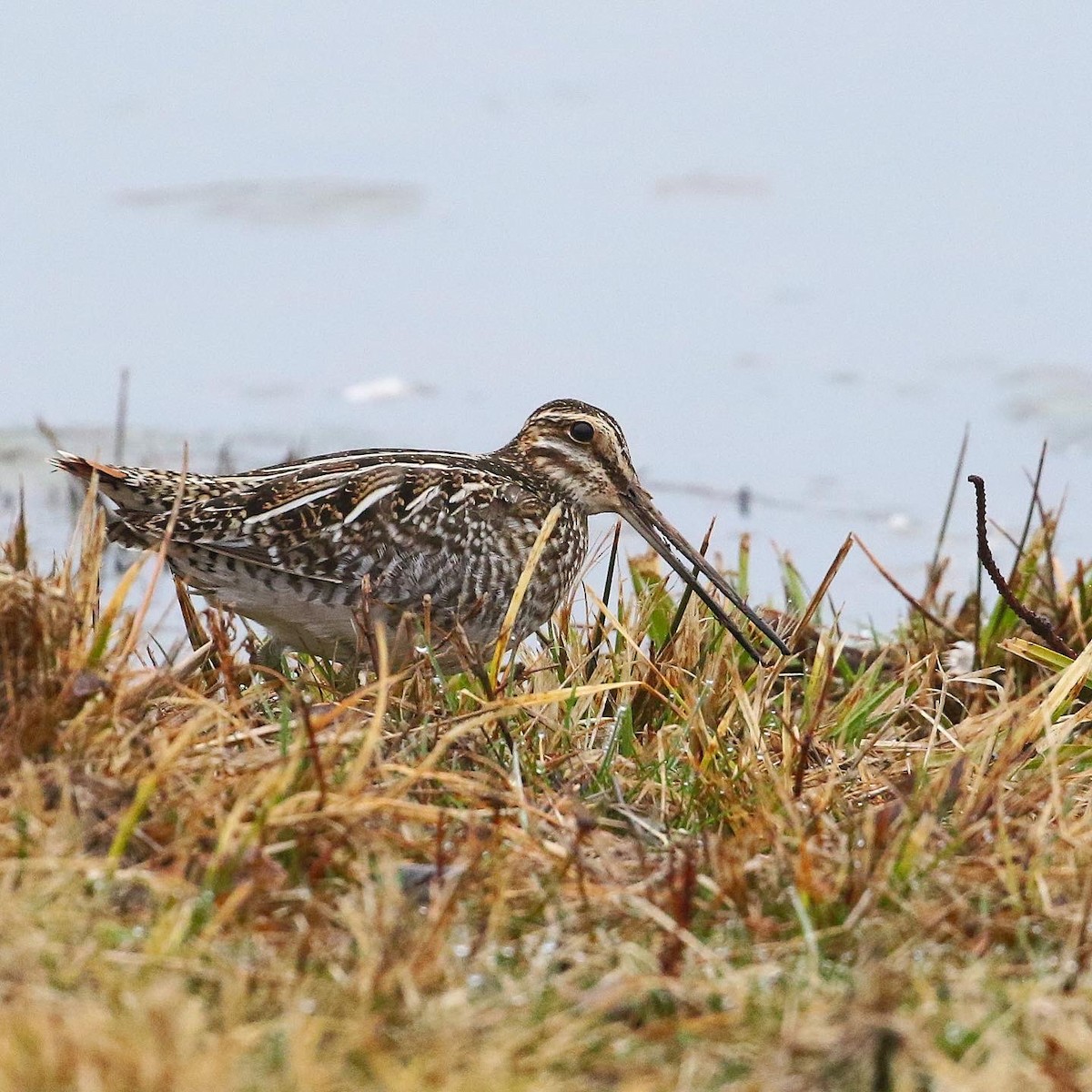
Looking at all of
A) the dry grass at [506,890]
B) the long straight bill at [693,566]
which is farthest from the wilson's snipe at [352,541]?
the dry grass at [506,890]

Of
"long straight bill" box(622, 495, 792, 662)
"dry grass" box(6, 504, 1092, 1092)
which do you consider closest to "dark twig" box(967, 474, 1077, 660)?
"dry grass" box(6, 504, 1092, 1092)

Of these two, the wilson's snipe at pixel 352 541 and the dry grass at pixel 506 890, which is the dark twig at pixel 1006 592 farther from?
the wilson's snipe at pixel 352 541

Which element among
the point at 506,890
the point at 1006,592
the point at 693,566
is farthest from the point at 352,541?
the point at 506,890

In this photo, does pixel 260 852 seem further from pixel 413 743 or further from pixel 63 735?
pixel 413 743

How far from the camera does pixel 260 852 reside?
3.06 meters

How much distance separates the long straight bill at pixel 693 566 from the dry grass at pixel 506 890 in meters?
0.45

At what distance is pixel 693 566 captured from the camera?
16.7 feet

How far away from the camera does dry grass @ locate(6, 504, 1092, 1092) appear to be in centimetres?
259

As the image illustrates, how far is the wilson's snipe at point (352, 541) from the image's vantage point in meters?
4.60

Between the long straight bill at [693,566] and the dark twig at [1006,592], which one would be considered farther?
the long straight bill at [693,566]

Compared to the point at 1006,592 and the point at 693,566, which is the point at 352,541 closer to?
the point at 693,566

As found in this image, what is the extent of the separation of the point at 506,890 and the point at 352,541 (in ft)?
5.48

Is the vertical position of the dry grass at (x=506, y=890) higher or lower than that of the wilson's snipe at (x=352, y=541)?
lower

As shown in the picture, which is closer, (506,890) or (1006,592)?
(506,890)
